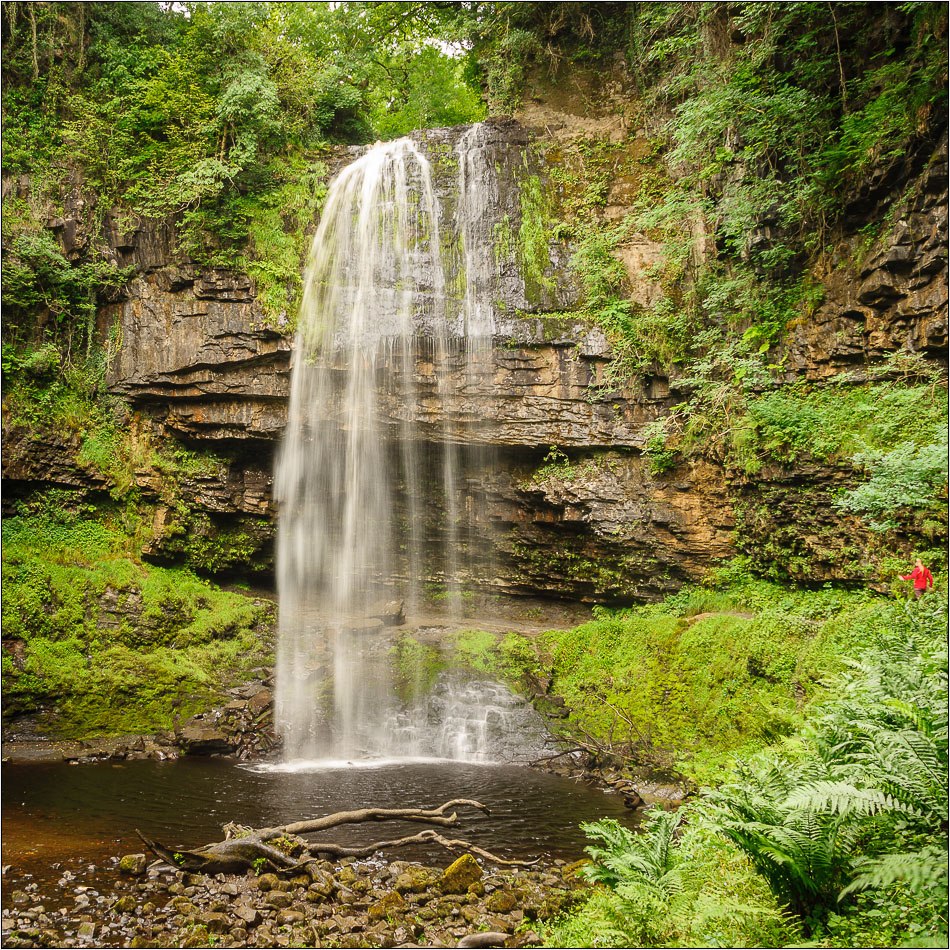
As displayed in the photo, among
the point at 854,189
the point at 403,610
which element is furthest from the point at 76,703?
the point at 854,189

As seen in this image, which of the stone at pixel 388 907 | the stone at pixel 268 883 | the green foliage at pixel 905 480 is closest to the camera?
the stone at pixel 388 907

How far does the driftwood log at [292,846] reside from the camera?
5812 millimetres

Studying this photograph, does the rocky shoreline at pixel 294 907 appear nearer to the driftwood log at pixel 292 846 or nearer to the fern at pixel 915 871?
the driftwood log at pixel 292 846

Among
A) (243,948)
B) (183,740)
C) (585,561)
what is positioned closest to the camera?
(243,948)

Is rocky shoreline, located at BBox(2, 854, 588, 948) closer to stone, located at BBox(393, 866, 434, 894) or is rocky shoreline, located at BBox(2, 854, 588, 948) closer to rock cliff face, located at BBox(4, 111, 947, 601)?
stone, located at BBox(393, 866, 434, 894)

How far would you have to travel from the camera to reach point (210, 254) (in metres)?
13.7

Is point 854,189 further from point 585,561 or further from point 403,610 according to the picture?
point 403,610

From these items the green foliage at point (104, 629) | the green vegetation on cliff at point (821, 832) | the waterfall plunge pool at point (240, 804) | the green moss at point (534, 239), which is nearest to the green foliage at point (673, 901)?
the green vegetation on cliff at point (821, 832)

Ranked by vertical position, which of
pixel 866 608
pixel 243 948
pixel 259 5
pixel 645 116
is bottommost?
pixel 243 948

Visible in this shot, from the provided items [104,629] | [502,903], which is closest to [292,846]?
[502,903]

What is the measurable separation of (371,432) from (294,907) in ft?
31.2

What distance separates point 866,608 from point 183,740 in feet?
34.8

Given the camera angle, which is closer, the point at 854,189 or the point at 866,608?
the point at 866,608

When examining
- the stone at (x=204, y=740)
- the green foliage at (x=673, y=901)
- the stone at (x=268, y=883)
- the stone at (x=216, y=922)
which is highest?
the green foliage at (x=673, y=901)
